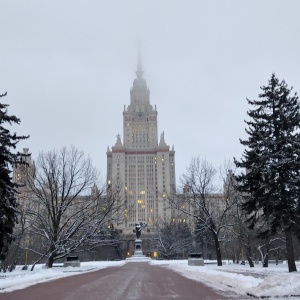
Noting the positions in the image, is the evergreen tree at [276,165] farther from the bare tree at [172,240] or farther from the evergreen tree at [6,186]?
the bare tree at [172,240]

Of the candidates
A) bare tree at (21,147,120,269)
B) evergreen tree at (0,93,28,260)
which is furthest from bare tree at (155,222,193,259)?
evergreen tree at (0,93,28,260)

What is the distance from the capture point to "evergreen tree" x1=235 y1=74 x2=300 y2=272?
25.1m

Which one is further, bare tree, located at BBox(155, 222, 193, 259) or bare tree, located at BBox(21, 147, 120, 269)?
bare tree, located at BBox(155, 222, 193, 259)

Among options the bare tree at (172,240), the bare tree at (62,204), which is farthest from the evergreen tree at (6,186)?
the bare tree at (172,240)

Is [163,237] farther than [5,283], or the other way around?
[163,237]

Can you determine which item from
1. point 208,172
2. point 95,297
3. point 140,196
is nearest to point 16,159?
point 95,297

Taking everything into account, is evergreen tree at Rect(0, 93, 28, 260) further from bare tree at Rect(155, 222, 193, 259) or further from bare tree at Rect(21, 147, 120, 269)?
bare tree at Rect(155, 222, 193, 259)

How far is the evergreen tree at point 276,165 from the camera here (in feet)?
82.4

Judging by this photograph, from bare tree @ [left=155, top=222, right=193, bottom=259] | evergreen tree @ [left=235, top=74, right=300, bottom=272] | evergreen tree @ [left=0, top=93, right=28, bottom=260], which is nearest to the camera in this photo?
evergreen tree @ [left=0, top=93, right=28, bottom=260]

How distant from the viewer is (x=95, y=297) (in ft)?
37.0

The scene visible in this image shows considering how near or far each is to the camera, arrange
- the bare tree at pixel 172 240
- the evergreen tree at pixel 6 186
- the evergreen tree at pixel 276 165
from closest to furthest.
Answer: the evergreen tree at pixel 6 186, the evergreen tree at pixel 276 165, the bare tree at pixel 172 240

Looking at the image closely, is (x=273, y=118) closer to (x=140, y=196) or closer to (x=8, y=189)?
(x=8, y=189)

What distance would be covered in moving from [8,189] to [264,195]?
1647 centimetres

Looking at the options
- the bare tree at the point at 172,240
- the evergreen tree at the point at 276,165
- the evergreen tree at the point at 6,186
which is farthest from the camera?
A: the bare tree at the point at 172,240
